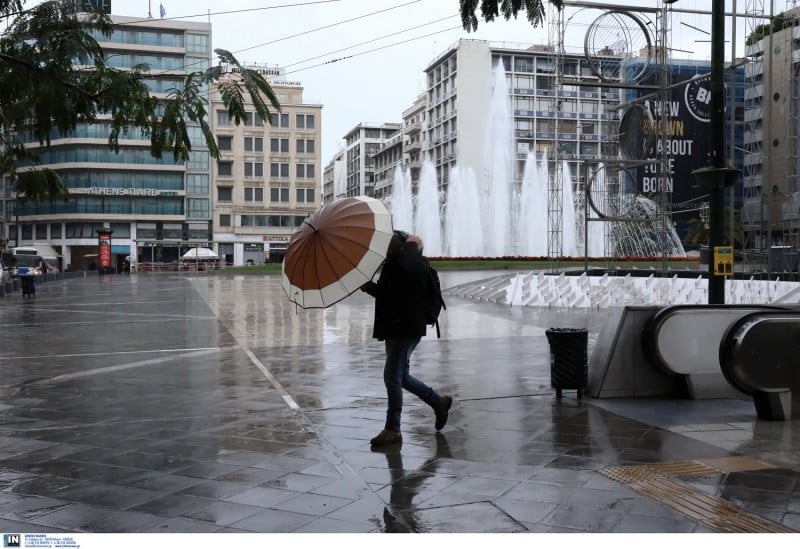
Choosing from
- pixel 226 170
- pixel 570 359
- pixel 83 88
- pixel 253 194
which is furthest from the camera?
pixel 253 194

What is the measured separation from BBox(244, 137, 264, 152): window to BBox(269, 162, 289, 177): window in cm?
203

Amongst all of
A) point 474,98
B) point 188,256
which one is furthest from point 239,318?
point 474,98

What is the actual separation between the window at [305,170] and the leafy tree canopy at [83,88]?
7725cm

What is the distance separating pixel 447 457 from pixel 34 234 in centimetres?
8125

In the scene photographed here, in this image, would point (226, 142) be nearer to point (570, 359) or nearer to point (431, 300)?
point (570, 359)

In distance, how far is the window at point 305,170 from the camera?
3228 inches

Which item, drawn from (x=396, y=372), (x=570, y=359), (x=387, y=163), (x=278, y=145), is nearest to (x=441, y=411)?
(x=396, y=372)

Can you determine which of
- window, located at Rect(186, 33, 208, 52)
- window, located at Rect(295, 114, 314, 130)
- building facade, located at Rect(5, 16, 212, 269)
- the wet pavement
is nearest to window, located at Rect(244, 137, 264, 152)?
window, located at Rect(295, 114, 314, 130)

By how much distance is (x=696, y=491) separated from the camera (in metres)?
4.77

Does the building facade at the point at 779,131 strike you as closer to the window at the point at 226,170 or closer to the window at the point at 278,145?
the window at the point at 278,145

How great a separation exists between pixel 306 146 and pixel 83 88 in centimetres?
7802

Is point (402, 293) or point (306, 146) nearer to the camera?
point (402, 293)

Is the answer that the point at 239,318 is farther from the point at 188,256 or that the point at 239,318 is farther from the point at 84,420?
the point at 188,256

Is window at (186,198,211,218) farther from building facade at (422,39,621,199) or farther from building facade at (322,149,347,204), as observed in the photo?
building facade at (322,149,347,204)
